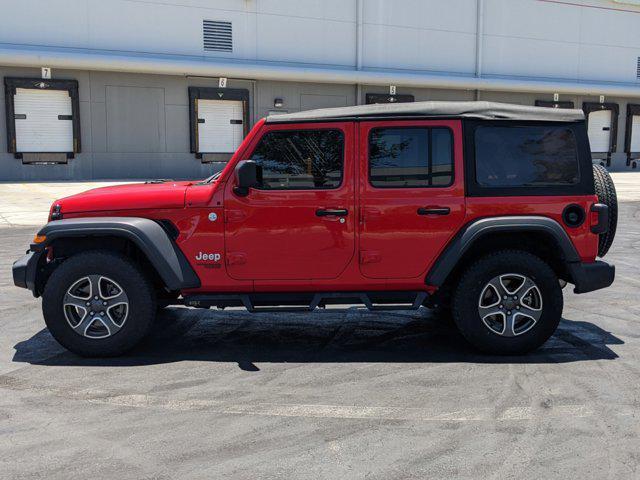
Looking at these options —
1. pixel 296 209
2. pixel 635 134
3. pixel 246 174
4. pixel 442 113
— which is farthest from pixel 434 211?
pixel 635 134

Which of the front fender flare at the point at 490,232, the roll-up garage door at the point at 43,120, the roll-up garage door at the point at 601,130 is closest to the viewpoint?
the front fender flare at the point at 490,232

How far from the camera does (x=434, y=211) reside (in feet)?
17.4

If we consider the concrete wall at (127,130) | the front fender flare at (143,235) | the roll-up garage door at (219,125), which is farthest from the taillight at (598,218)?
the roll-up garage door at (219,125)

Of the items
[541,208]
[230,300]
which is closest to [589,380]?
[541,208]

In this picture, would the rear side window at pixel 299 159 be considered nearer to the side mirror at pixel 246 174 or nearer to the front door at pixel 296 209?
the front door at pixel 296 209

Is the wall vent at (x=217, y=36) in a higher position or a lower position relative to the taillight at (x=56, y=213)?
higher

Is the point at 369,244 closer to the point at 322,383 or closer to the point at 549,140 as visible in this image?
the point at 322,383

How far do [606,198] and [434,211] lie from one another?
1.54m

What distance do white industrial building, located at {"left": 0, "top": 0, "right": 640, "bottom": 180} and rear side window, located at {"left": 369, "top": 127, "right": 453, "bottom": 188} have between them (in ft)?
62.3

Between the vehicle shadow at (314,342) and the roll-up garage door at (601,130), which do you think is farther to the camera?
the roll-up garage door at (601,130)

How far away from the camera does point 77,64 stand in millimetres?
21828

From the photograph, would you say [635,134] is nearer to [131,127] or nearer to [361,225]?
[131,127]

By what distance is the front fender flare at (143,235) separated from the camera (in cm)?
517

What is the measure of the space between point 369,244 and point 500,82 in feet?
83.7
